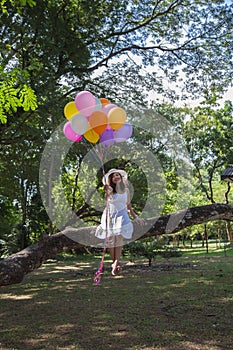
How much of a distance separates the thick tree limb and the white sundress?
115mm

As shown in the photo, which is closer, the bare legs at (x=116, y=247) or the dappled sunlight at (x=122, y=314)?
the bare legs at (x=116, y=247)

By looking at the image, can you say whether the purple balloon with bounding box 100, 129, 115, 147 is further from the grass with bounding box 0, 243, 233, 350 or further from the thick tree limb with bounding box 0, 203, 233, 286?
the grass with bounding box 0, 243, 233, 350

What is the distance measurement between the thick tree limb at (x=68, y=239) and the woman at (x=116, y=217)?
131mm

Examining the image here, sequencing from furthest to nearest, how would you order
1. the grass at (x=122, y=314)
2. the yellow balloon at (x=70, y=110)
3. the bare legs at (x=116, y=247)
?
the grass at (x=122, y=314) → the bare legs at (x=116, y=247) → the yellow balloon at (x=70, y=110)

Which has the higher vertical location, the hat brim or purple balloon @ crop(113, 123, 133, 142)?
purple balloon @ crop(113, 123, 133, 142)

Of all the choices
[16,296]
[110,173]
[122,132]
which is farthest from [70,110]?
[16,296]

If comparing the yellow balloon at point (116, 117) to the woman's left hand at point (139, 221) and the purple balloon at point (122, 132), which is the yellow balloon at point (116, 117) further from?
the woman's left hand at point (139, 221)

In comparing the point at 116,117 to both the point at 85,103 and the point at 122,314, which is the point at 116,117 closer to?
the point at 85,103

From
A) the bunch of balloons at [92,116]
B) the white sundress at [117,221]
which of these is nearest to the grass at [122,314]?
the white sundress at [117,221]

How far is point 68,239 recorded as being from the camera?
3717 millimetres

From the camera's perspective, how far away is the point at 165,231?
3.69 m

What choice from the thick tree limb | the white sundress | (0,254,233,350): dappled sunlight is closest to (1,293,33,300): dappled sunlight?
(0,254,233,350): dappled sunlight

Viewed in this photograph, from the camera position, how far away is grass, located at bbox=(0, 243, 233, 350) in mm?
4676

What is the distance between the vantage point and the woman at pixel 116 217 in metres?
3.49
